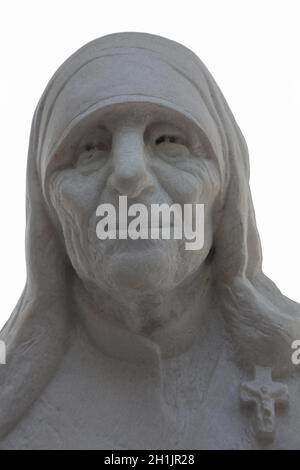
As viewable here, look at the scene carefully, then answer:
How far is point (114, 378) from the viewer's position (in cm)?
213

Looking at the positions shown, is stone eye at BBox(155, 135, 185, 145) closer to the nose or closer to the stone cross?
the nose

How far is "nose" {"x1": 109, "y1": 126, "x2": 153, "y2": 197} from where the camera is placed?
192cm

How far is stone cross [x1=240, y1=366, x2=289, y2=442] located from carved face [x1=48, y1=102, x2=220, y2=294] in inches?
13.7

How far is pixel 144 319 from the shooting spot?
2.11m

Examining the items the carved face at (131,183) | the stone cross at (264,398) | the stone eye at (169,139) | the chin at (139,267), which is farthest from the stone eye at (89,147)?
the stone cross at (264,398)

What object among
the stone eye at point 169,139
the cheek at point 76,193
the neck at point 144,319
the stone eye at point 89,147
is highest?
the stone eye at point 169,139

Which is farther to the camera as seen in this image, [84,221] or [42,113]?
[42,113]

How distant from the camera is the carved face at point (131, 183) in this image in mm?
1927

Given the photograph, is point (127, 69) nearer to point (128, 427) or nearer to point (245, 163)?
point (245, 163)

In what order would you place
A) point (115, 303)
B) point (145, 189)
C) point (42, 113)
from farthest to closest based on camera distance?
point (42, 113), point (115, 303), point (145, 189)

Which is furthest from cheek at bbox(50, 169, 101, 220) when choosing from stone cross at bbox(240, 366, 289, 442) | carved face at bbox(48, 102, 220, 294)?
stone cross at bbox(240, 366, 289, 442)

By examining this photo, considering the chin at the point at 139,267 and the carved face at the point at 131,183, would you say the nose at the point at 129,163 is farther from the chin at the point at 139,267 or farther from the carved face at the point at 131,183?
the chin at the point at 139,267
